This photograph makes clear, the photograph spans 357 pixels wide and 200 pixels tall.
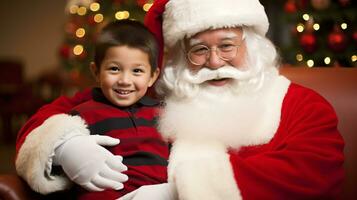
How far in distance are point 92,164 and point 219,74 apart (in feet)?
1.80

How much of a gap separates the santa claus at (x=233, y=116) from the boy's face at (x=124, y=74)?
7.1 inches

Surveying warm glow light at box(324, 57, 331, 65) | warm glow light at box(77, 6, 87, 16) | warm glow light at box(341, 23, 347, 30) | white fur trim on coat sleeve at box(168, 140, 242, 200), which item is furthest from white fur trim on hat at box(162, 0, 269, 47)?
warm glow light at box(77, 6, 87, 16)

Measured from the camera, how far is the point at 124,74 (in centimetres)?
164

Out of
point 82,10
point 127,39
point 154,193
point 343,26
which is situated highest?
point 127,39

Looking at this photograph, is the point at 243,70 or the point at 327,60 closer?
the point at 243,70

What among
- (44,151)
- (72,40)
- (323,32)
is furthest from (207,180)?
(72,40)

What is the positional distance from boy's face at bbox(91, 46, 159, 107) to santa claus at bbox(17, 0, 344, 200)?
180 millimetres

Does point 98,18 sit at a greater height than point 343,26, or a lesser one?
lesser

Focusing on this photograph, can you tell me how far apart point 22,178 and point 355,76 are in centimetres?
135

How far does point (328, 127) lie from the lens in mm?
1566

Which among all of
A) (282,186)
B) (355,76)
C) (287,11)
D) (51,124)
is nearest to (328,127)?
(282,186)

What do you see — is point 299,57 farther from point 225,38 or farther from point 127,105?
point 127,105

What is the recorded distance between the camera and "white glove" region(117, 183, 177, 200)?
1.50 meters

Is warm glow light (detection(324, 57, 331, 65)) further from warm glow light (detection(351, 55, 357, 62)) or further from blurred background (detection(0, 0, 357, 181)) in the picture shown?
warm glow light (detection(351, 55, 357, 62))
